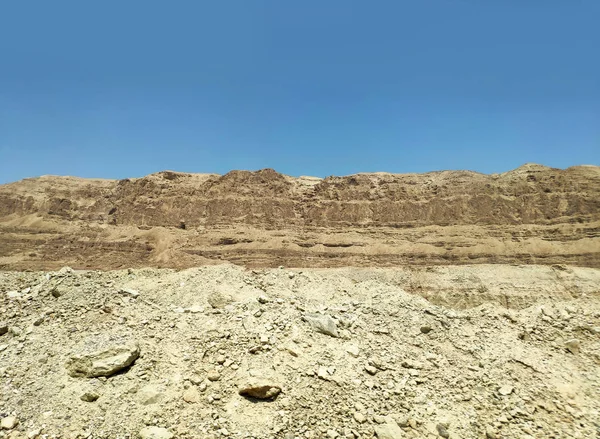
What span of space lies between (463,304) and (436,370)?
58.6 feet

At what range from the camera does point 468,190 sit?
40438 millimetres

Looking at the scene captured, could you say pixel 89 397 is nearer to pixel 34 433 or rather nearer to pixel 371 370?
pixel 34 433

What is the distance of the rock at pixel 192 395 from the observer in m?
6.60

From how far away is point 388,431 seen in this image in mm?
6234

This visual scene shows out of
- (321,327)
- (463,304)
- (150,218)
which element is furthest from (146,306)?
(150,218)

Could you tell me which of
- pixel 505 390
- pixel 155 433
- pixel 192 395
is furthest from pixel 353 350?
pixel 155 433

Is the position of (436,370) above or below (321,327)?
below

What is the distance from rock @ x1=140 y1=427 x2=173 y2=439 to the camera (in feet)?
19.3

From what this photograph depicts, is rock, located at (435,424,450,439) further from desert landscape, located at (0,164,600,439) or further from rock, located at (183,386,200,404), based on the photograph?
rock, located at (183,386,200,404)

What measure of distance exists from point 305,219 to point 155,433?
37.3m

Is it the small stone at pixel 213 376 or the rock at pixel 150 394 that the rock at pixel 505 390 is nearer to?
the small stone at pixel 213 376

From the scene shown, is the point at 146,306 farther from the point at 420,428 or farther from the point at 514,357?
the point at 514,357

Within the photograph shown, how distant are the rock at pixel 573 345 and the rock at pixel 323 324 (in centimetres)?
679

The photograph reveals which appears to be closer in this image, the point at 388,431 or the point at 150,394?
the point at 388,431
